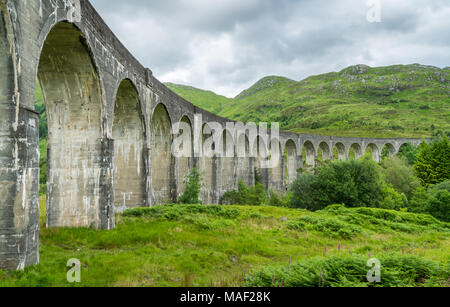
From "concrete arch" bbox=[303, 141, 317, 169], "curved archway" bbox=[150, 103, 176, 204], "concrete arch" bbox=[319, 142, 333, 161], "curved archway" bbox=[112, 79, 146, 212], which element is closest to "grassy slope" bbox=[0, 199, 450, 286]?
"curved archway" bbox=[112, 79, 146, 212]

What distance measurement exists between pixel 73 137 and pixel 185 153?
12.0 metres

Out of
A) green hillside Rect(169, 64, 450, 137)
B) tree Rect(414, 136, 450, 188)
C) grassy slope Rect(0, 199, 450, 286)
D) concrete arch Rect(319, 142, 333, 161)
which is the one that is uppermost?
green hillside Rect(169, 64, 450, 137)

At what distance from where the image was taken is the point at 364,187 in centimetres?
2350

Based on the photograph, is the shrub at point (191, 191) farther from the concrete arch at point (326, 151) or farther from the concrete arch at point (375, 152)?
the concrete arch at point (375, 152)

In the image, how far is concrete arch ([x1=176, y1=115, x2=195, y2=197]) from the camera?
2136 cm

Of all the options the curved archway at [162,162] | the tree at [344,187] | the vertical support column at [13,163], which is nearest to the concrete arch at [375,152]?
the tree at [344,187]

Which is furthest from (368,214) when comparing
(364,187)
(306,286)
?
(306,286)

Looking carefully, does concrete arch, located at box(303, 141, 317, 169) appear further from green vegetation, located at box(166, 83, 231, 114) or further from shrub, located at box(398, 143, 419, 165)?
green vegetation, located at box(166, 83, 231, 114)

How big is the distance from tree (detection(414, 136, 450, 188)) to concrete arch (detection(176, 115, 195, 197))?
105ft

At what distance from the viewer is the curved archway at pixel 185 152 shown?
2135 cm

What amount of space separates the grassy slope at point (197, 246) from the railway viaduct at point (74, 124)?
37.9 inches

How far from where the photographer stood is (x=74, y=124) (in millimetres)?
9859
